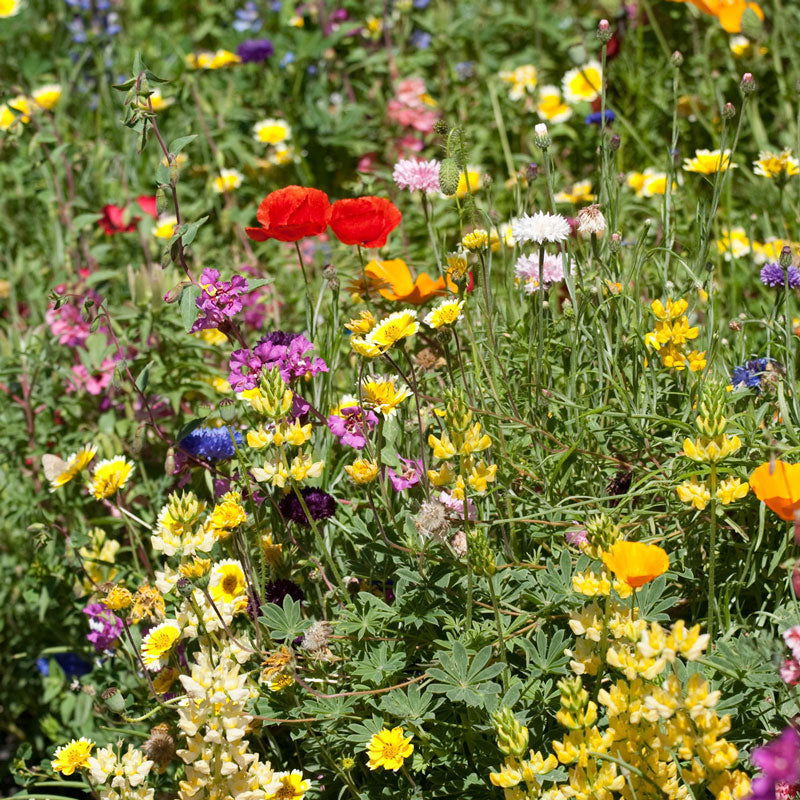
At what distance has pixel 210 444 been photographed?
1.92m

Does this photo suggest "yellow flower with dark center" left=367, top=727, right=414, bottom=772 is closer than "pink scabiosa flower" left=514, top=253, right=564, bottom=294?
Yes

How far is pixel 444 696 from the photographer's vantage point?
1673 mm

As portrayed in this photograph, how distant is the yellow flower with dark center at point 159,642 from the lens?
1.70 m

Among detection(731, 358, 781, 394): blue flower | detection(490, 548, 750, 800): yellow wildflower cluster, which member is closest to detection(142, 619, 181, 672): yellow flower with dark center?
detection(490, 548, 750, 800): yellow wildflower cluster

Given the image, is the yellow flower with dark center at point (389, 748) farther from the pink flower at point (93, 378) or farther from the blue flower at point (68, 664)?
the pink flower at point (93, 378)

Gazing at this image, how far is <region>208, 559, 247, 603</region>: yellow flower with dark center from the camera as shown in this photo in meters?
1.74

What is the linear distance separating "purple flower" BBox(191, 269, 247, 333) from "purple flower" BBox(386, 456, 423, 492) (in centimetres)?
41

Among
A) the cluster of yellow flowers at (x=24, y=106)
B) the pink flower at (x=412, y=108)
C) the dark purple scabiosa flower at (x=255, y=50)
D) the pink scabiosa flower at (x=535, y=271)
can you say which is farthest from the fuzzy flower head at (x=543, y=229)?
the dark purple scabiosa flower at (x=255, y=50)

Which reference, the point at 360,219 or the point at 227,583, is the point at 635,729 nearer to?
the point at 227,583

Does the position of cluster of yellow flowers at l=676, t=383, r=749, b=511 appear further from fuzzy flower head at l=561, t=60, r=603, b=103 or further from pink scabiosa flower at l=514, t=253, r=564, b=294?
fuzzy flower head at l=561, t=60, r=603, b=103

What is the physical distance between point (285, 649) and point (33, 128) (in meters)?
2.49

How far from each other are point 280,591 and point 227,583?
0.10m

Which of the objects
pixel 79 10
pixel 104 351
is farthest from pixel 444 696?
pixel 79 10

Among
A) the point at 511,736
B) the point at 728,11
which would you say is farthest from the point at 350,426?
the point at 728,11
